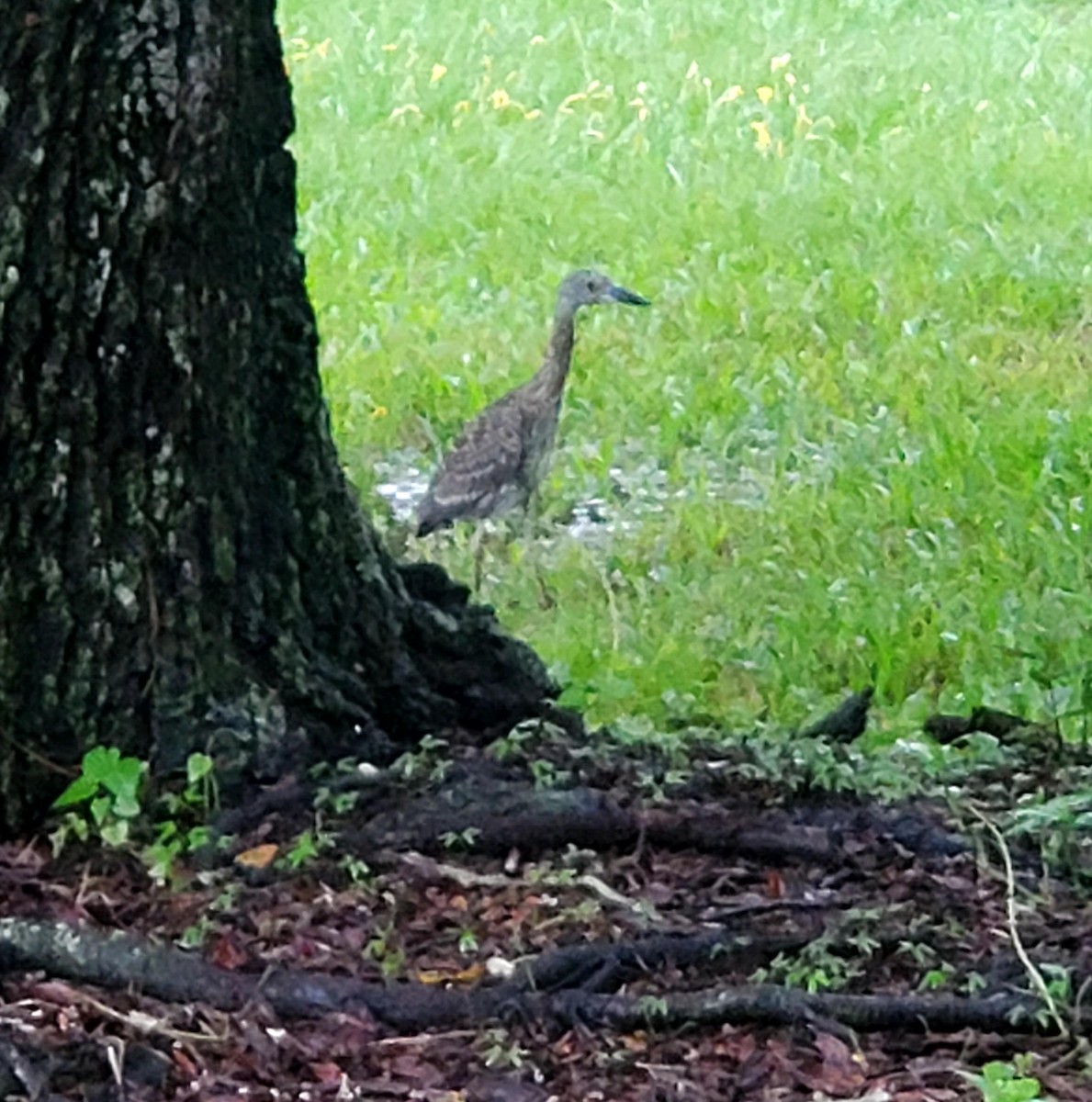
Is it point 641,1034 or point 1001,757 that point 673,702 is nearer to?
point 1001,757

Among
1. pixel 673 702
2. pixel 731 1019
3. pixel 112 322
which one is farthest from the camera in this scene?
pixel 673 702

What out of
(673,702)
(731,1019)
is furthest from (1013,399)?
(731,1019)

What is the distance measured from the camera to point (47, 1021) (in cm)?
333

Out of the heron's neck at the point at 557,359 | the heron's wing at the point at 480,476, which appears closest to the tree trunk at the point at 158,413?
the heron's wing at the point at 480,476

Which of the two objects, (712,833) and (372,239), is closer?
(712,833)

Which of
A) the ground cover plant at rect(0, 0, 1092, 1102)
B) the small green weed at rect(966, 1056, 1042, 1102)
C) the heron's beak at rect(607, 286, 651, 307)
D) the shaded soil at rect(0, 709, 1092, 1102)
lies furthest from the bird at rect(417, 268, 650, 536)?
the small green weed at rect(966, 1056, 1042, 1102)

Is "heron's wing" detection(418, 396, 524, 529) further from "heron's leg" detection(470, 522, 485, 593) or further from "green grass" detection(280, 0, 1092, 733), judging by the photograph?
"green grass" detection(280, 0, 1092, 733)

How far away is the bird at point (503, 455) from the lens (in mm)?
7633

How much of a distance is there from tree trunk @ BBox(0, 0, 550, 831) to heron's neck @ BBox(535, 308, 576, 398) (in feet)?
13.4

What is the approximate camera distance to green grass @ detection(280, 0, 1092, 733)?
21.8 ft

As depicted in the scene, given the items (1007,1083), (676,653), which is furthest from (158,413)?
(676,653)

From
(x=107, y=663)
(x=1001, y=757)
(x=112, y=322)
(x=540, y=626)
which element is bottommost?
(x=540, y=626)

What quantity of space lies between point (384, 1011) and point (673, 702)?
2.54m

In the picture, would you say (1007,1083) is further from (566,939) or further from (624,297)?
(624,297)
